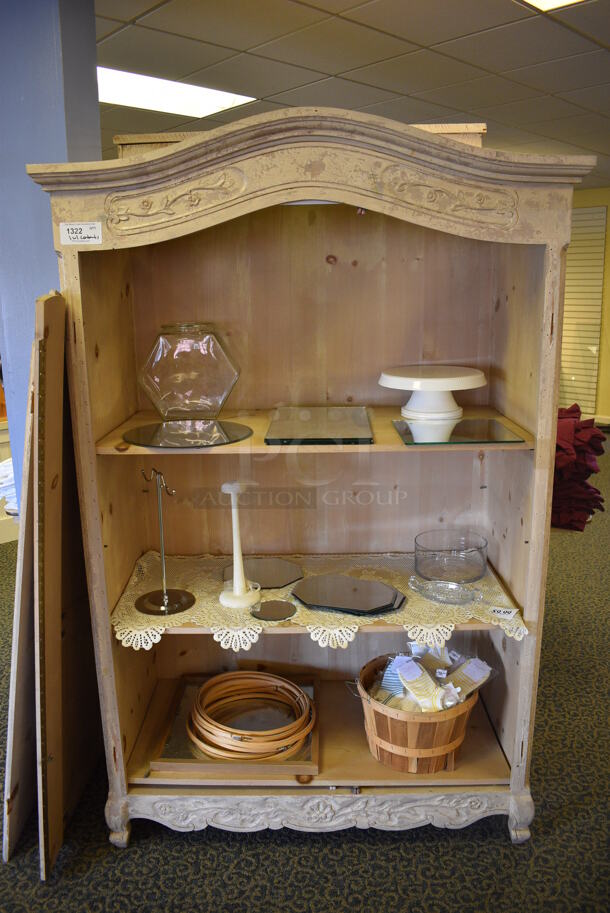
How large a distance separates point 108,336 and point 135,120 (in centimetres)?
358

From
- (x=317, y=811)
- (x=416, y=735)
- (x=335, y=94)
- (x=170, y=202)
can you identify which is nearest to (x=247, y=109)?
(x=335, y=94)

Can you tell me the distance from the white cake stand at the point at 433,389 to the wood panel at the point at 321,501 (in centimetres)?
34

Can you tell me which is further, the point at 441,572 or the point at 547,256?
the point at 441,572

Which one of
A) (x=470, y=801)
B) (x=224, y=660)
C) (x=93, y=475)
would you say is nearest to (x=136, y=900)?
(x=224, y=660)

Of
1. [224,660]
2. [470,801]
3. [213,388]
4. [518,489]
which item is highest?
[213,388]

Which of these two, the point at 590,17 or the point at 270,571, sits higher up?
the point at 590,17

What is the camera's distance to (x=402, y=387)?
1721 mm

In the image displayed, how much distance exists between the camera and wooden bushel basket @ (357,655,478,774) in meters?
1.77

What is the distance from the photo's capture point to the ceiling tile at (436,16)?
289 centimetres

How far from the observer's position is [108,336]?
69.7 inches

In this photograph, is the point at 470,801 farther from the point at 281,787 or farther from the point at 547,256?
the point at 547,256

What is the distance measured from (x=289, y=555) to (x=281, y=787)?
63cm

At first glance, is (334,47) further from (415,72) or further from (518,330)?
(518,330)

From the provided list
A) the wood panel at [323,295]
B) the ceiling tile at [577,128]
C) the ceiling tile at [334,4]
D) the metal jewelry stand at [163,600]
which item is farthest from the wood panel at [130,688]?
the ceiling tile at [577,128]
